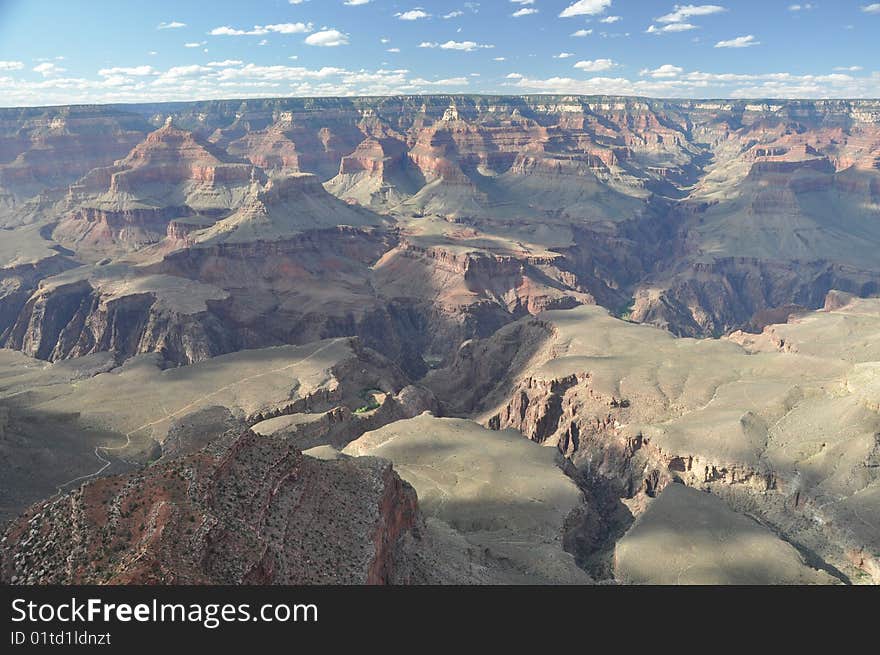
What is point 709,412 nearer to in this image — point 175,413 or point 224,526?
point 224,526

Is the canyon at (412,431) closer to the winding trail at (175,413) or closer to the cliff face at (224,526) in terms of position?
the cliff face at (224,526)

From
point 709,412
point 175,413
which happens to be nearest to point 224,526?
point 175,413

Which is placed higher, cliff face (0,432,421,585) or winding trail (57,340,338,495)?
cliff face (0,432,421,585)

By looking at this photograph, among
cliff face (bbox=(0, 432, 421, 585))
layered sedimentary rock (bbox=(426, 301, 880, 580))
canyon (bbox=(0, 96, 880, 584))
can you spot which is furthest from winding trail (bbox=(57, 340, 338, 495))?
cliff face (bbox=(0, 432, 421, 585))

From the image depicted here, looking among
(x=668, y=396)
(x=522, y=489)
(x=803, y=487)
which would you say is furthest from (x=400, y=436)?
(x=803, y=487)

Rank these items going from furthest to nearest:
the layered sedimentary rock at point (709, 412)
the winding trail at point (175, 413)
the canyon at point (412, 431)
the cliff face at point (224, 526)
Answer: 1. the winding trail at point (175, 413)
2. the layered sedimentary rock at point (709, 412)
3. the canyon at point (412, 431)
4. the cliff face at point (224, 526)

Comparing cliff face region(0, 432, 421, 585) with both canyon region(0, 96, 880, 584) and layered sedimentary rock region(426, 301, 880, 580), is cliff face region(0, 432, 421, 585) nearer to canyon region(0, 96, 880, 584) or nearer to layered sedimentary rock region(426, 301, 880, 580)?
canyon region(0, 96, 880, 584)

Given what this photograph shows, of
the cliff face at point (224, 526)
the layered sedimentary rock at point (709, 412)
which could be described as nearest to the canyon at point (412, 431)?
the cliff face at point (224, 526)
